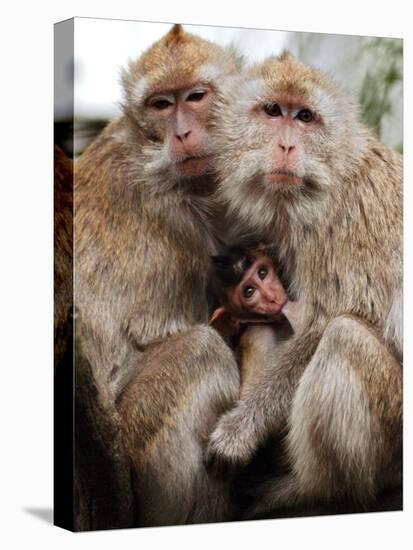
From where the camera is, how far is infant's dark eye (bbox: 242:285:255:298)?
9.49 m

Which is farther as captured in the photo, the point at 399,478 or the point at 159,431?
the point at 399,478

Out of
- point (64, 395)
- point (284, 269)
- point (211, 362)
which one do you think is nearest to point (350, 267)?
point (284, 269)

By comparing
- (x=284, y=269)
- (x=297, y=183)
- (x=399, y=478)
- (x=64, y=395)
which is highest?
(x=297, y=183)

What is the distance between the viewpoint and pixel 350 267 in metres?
9.67

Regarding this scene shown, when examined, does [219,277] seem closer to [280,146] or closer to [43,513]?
[280,146]

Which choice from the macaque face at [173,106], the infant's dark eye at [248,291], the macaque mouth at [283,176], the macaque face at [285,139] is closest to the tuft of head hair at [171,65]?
the macaque face at [173,106]

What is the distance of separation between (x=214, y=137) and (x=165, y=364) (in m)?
1.55

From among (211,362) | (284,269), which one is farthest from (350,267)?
(211,362)

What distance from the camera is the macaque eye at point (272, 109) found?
9.45 m

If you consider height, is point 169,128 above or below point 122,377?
above

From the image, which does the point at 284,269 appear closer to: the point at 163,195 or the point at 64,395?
the point at 163,195

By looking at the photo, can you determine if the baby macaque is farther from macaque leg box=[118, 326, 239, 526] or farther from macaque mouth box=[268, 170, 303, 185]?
macaque mouth box=[268, 170, 303, 185]

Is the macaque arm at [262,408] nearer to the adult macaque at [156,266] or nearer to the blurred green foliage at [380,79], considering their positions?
the adult macaque at [156,266]

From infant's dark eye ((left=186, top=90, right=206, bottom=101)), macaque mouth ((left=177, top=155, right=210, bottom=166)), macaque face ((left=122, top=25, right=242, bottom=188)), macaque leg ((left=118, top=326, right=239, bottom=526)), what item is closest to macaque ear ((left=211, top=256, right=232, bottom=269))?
macaque leg ((left=118, top=326, right=239, bottom=526))
